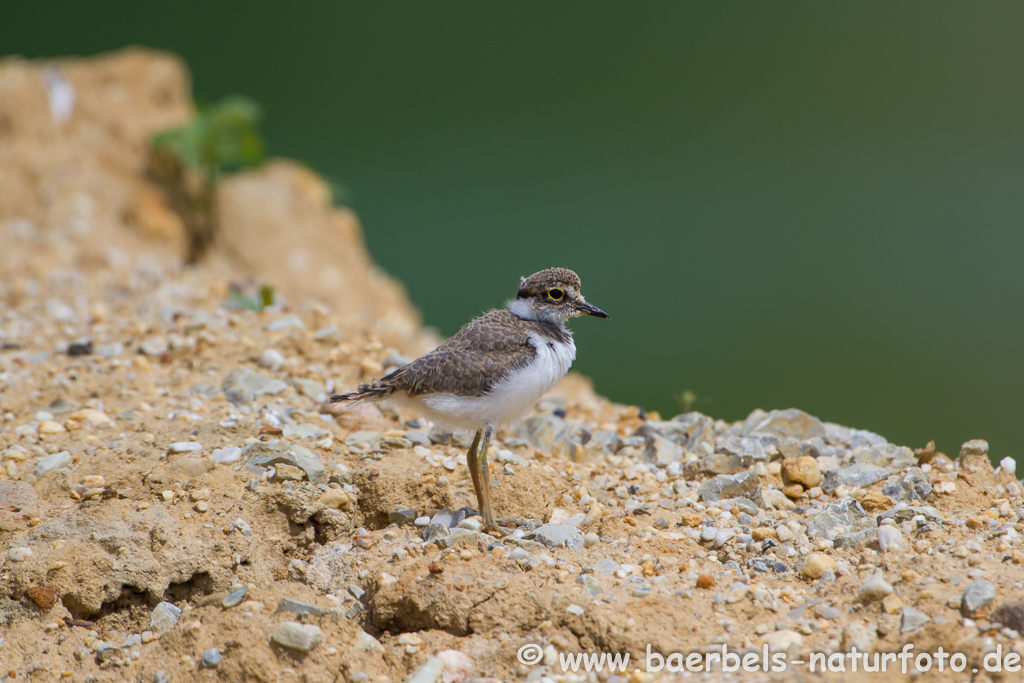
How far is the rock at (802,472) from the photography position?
4.12m

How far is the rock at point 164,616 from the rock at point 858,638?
7.96ft

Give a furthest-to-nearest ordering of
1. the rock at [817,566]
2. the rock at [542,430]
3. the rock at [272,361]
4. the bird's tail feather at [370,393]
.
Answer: the rock at [272,361]
the rock at [542,430]
the bird's tail feather at [370,393]
the rock at [817,566]

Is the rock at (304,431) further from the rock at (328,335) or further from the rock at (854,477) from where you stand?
the rock at (854,477)

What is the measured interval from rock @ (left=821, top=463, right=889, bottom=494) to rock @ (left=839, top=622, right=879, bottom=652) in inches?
45.9

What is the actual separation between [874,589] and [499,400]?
5.24 ft

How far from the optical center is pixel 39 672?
3207 mm

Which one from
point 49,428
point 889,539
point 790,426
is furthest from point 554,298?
point 49,428

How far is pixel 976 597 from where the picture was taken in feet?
9.66

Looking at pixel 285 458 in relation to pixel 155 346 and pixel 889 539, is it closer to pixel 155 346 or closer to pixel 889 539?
pixel 155 346

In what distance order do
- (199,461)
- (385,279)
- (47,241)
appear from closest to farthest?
1. (199,461)
2. (47,241)
3. (385,279)

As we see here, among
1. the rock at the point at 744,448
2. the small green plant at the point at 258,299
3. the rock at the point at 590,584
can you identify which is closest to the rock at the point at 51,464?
the small green plant at the point at 258,299

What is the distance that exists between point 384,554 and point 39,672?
4.24 feet

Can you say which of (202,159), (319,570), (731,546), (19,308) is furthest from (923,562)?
(202,159)

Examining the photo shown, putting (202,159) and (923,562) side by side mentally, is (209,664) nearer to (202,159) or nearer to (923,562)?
(923,562)
